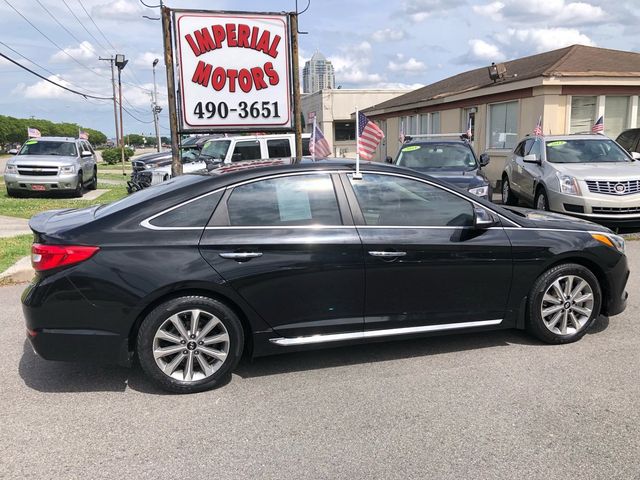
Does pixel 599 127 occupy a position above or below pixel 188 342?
above

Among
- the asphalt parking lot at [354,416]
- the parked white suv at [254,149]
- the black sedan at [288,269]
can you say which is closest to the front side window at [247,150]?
the parked white suv at [254,149]

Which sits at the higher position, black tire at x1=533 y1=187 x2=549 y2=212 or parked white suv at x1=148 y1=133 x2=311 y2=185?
parked white suv at x1=148 y1=133 x2=311 y2=185

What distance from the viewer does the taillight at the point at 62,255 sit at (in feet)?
12.3

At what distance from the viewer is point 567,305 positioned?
4.68m

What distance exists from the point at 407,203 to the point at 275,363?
1.62 m

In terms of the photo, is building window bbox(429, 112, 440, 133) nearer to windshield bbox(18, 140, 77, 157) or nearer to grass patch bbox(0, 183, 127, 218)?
grass patch bbox(0, 183, 127, 218)

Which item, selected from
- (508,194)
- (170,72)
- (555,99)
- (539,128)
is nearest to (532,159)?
(508,194)

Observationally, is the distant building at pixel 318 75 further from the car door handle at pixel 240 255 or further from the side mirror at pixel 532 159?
the car door handle at pixel 240 255

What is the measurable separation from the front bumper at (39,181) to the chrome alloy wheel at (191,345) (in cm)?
1396

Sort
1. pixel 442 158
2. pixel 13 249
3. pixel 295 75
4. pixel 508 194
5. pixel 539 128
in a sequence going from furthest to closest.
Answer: pixel 539 128 → pixel 508 194 → pixel 442 158 → pixel 295 75 → pixel 13 249

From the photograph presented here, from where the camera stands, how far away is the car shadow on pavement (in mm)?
4137

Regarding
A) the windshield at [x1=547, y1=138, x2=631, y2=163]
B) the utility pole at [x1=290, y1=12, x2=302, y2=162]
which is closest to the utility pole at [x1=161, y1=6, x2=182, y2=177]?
the utility pole at [x1=290, y1=12, x2=302, y2=162]

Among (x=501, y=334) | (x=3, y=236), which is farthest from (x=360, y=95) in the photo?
(x=501, y=334)

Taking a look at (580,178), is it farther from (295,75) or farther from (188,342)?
(188,342)
